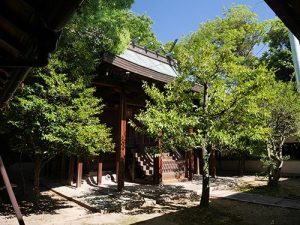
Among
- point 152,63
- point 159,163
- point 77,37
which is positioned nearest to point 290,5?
point 77,37

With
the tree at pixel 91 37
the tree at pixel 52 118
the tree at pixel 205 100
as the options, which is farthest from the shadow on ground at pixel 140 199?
the tree at pixel 91 37

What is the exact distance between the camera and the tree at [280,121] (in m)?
13.0

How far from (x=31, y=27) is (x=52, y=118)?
602 centimetres

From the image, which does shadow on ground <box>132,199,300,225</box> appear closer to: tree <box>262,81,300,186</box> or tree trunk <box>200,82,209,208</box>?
tree trunk <box>200,82,209,208</box>

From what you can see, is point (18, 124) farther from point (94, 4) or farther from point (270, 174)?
point (270, 174)

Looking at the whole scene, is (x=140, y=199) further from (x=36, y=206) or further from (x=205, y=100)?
(x=205, y=100)

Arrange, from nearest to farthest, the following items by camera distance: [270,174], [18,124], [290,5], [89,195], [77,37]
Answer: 1. [290,5]
2. [18,124]
3. [77,37]
4. [89,195]
5. [270,174]

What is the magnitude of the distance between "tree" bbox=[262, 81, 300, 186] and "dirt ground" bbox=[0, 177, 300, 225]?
4156 mm

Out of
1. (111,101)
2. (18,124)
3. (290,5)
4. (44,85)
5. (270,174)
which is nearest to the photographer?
(290,5)

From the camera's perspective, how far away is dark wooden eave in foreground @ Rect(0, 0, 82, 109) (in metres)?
2.08

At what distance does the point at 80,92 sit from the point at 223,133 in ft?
15.8

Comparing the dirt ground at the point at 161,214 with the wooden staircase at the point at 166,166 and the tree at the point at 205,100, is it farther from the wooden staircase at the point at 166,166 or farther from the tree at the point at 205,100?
the wooden staircase at the point at 166,166

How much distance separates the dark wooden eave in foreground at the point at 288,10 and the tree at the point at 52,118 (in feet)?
21.7

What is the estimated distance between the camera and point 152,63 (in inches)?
649
